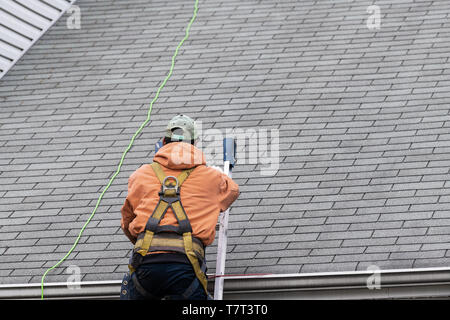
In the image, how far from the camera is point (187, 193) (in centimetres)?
602

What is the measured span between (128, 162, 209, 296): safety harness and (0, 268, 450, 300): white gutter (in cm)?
77

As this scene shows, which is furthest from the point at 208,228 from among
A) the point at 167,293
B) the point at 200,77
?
the point at 200,77

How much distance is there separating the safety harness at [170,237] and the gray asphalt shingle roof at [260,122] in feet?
3.25

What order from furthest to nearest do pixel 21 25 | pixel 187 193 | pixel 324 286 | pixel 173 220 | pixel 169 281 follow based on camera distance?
pixel 21 25, pixel 324 286, pixel 187 193, pixel 173 220, pixel 169 281

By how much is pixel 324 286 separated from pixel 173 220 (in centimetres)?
Answer: 142

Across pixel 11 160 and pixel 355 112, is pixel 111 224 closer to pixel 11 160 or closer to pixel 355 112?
pixel 11 160

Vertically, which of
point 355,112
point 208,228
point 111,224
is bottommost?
point 208,228

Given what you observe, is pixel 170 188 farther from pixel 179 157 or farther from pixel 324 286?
pixel 324 286

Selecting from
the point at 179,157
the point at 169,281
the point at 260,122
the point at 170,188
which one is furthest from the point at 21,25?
the point at 169,281

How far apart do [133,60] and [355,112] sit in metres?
2.84

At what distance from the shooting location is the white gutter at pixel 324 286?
252 inches

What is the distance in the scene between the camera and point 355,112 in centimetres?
848

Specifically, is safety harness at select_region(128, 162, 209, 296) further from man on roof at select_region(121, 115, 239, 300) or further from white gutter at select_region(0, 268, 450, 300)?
white gutter at select_region(0, 268, 450, 300)

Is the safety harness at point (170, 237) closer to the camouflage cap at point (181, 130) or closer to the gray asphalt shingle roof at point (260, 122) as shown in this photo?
the camouflage cap at point (181, 130)
